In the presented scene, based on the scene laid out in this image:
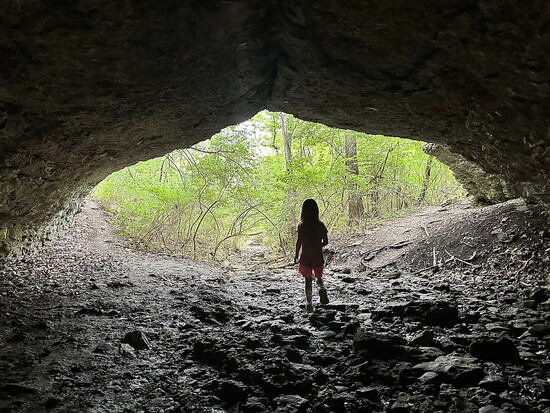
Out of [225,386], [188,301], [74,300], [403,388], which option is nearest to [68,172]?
[74,300]

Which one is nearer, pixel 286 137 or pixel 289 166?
pixel 289 166

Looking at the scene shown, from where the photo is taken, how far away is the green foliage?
10305 mm

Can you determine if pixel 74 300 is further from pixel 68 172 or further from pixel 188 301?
pixel 68 172

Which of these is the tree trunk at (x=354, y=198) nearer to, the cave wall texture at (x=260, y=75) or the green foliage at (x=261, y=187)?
the green foliage at (x=261, y=187)

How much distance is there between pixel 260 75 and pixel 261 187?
5.97 meters

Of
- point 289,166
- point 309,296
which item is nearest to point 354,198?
point 289,166

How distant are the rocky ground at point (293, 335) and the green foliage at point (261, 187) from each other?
11.3 ft

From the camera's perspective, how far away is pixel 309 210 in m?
5.07

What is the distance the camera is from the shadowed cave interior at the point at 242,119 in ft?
8.73

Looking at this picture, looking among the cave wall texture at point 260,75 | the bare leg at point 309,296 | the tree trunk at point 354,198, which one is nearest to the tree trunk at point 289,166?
the tree trunk at point 354,198

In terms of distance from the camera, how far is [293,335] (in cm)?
375

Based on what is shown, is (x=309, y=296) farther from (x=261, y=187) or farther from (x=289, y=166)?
(x=261, y=187)

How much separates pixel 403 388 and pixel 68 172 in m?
6.03

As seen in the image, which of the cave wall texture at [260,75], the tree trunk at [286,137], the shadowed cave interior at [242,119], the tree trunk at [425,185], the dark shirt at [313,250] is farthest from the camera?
the tree trunk at [425,185]
